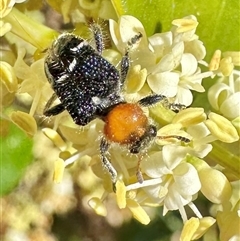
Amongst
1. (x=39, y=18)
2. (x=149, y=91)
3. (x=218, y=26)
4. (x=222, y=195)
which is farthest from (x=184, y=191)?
(x=39, y=18)

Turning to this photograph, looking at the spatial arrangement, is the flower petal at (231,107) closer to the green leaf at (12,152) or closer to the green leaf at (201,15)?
the green leaf at (201,15)

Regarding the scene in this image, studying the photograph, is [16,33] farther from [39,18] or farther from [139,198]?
[139,198]

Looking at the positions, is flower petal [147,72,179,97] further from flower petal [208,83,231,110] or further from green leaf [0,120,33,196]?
green leaf [0,120,33,196]

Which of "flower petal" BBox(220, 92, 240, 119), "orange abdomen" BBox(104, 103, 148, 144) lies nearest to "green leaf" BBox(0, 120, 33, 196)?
"orange abdomen" BBox(104, 103, 148, 144)

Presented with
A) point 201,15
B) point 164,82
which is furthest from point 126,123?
point 201,15

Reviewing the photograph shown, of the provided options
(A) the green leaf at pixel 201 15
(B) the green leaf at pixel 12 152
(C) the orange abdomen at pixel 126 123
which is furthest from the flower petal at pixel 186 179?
(B) the green leaf at pixel 12 152
